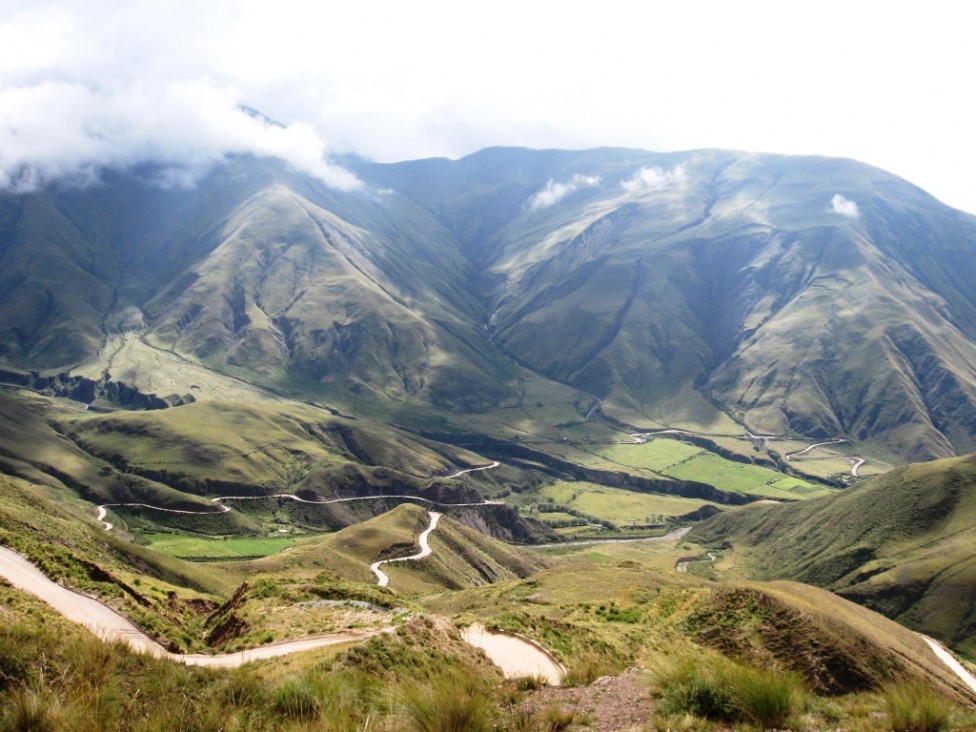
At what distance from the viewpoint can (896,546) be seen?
121000 mm

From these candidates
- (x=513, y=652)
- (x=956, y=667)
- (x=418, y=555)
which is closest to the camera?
(x=513, y=652)

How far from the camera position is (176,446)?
19488 cm

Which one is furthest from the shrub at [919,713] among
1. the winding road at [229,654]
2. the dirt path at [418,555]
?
the dirt path at [418,555]

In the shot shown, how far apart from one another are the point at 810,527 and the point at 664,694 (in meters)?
153

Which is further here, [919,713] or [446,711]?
[919,713]

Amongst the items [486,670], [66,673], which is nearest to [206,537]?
[486,670]

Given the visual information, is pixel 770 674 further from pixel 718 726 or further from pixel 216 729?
pixel 216 729

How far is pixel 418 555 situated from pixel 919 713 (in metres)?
100

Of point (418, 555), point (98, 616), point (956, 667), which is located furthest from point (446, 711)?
point (418, 555)

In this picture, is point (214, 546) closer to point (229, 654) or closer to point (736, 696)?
point (229, 654)

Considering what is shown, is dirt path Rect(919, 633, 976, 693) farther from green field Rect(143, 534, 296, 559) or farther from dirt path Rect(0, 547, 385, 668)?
green field Rect(143, 534, 296, 559)

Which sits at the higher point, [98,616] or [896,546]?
[98,616]

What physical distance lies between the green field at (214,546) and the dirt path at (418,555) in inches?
1385

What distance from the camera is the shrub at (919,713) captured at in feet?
39.5
